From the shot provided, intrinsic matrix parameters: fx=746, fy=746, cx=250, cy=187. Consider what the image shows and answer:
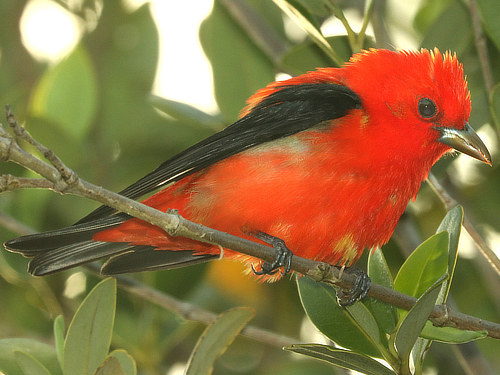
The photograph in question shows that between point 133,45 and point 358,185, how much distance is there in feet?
7.44

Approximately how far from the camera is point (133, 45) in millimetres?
5062

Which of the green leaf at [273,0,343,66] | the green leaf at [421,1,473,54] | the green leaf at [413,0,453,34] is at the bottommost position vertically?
the green leaf at [273,0,343,66]

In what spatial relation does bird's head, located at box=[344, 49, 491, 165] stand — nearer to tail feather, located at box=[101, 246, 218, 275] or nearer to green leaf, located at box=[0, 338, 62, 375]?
tail feather, located at box=[101, 246, 218, 275]

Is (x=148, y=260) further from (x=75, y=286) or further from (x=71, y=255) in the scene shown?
(x=75, y=286)

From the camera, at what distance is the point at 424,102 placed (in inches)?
151

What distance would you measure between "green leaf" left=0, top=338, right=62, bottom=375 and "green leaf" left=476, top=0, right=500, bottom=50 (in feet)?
8.37

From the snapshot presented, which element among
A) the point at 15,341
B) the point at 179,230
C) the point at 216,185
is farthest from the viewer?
the point at 216,185

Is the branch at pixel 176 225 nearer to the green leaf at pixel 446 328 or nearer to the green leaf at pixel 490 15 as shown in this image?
the green leaf at pixel 446 328

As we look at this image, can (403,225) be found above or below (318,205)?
above

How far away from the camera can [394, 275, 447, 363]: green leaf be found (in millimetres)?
2623

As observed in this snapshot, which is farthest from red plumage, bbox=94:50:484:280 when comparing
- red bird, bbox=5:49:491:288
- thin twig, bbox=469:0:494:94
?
thin twig, bbox=469:0:494:94

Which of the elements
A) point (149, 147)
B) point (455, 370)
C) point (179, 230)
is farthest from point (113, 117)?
point (455, 370)

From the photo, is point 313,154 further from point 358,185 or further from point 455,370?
point 455,370

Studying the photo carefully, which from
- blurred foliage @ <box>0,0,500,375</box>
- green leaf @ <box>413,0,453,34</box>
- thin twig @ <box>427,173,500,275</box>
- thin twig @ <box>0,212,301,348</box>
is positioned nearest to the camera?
thin twig @ <box>427,173,500,275</box>
